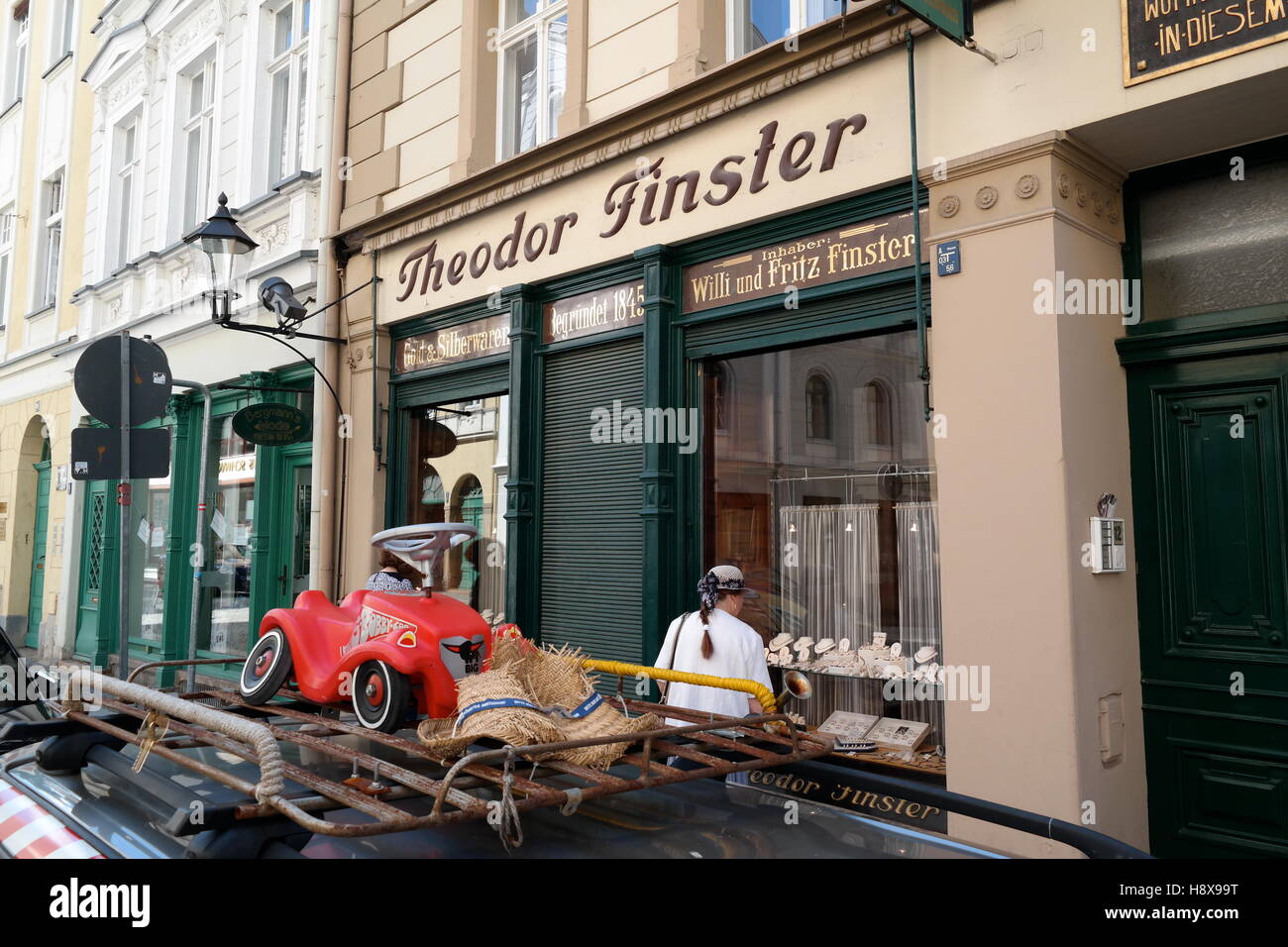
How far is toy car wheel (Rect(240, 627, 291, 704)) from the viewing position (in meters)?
3.89

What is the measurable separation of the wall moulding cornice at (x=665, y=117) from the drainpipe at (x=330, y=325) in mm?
668

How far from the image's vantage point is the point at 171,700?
2455 mm

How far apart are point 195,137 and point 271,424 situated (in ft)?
18.9

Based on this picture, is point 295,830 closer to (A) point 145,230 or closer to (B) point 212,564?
(B) point 212,564

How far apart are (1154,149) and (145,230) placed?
41.5 feet

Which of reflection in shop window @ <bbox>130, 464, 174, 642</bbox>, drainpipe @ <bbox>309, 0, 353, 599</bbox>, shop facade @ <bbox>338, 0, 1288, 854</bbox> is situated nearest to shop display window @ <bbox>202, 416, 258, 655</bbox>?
reflection in shop window @ <bbox>130, 464, 174, 642</bbox>

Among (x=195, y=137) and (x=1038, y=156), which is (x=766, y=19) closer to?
(x=1038, y=156)

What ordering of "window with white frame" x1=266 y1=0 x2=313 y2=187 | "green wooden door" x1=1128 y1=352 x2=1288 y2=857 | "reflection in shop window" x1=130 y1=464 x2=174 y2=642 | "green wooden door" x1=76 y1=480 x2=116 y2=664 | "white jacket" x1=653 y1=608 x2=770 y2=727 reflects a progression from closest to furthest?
1. "green wooden door" x1=1128 y1=352 x2=1288 y2=857
2. "white jacket" x1=653 y1=608 x2=770 y2=727
3. "window with white frame" x1=266 y1=0 x2=313 y2=187
4. "reflection in shop window" x1=130 y1=464 x2=174 y2=642
5. "green wooden door" x1=76 y1=480 x2=116 y2=664

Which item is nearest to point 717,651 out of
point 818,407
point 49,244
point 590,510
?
point 818,407

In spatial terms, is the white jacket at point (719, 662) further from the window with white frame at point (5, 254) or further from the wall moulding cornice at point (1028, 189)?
the window with white frame at point (5, 254)

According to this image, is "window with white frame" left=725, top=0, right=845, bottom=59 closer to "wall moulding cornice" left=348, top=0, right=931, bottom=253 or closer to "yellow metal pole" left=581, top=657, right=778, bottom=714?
"wall moulding cornice" left=348, top=0, right=931, bottom=253

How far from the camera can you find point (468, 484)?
8750 millimetres

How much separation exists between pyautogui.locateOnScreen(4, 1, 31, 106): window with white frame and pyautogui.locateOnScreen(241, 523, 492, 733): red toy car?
62.4 ft

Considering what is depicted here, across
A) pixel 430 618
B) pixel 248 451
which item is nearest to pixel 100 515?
pixel 248 451
